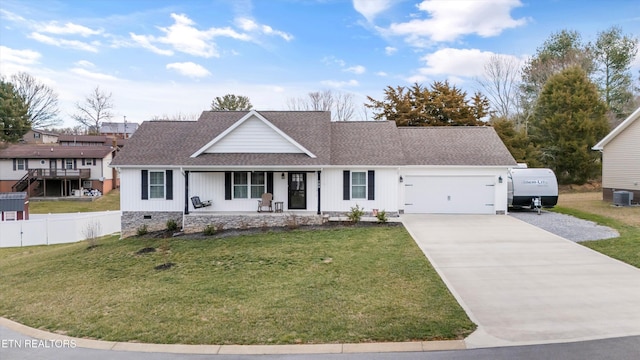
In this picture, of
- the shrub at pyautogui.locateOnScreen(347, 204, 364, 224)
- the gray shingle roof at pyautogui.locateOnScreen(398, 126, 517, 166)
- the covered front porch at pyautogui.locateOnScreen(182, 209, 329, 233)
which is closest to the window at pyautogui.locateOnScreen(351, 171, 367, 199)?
the shrub at pyautogui.locateOnScreen(347, 204, 364, 224)

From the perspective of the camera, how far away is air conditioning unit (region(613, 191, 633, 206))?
19781mm

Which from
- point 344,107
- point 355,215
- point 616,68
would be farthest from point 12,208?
point 616,68

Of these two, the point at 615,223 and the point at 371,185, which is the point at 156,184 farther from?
the point at 615,223

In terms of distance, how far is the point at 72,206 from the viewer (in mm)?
34938

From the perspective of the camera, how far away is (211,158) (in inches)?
679

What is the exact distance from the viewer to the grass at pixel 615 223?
11.1m

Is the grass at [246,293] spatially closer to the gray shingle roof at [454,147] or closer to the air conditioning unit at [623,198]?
the gray shingle roof at [454,147]

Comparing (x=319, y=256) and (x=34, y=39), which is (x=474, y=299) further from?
(x=34, y=39)

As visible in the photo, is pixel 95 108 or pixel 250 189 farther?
pixel 95 108

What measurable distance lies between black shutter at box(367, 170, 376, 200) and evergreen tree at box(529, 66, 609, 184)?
21353mm

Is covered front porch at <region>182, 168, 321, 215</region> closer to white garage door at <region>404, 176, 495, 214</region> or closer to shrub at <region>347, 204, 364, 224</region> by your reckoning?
shrub at <region>347, 204, 364, 224</region>

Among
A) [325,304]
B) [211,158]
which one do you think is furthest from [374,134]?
[325,304]

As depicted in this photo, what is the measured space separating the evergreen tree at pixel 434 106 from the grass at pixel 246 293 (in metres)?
19.8

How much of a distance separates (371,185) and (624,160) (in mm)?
14343
